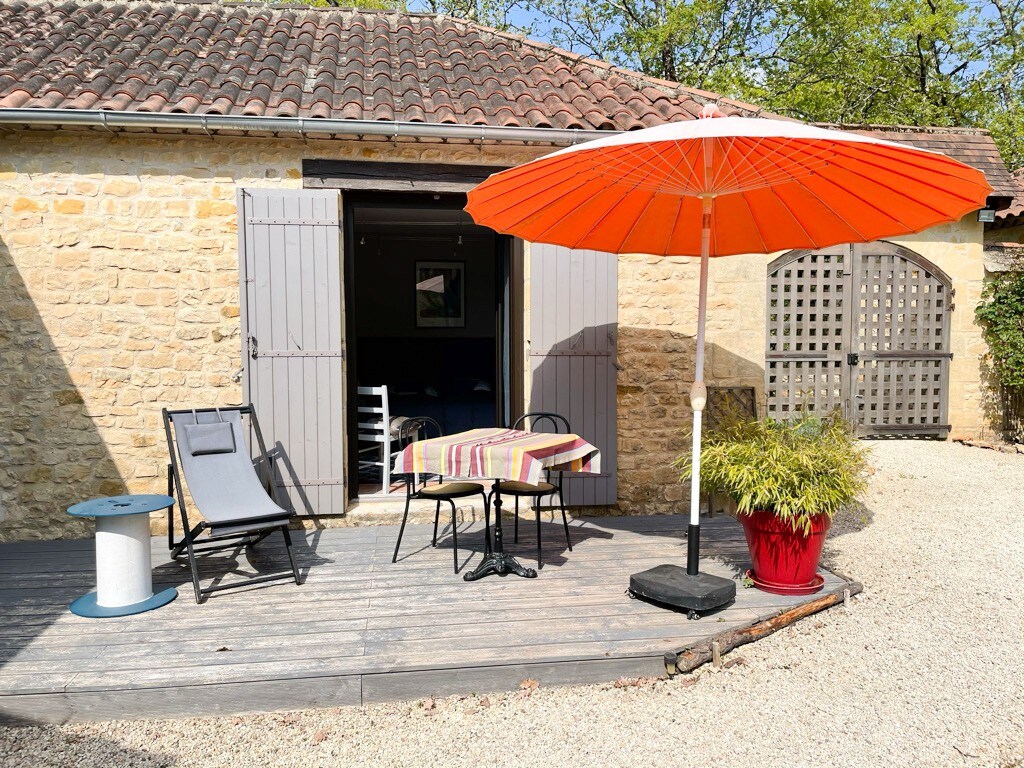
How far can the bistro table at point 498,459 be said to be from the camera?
3449 mm

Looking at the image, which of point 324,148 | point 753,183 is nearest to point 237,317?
point 324,148

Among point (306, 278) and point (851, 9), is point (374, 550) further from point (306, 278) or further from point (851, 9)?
point (851, 9)

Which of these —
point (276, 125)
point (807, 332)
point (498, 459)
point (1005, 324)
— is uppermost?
point (276, 125)

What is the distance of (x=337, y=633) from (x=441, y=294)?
28.0 ft

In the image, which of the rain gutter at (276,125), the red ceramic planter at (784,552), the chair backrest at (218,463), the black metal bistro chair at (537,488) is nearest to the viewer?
the red ceramic planter at (784,552)

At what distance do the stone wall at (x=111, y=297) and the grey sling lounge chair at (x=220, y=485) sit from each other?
621 millimetres

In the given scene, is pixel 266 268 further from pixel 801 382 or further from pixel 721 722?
pixel 801 382

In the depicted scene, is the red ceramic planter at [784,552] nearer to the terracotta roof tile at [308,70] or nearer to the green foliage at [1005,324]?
the terracotta roof tile at [308,70]

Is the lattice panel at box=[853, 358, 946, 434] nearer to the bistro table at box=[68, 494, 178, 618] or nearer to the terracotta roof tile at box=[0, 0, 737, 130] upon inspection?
the terracotta roof tile at box=[0, 0, 737, 130]

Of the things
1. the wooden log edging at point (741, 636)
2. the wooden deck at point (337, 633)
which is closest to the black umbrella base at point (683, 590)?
the wooden deck at point (337, 633)

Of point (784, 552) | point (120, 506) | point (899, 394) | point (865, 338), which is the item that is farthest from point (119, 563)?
point (899, 394)

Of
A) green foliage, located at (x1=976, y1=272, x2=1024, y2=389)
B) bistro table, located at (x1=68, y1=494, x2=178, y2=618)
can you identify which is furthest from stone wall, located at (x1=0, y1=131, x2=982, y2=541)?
green foliage, located at (x1=976, y1=272, x2=1024, y2=389)

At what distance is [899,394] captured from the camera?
9.02 metres

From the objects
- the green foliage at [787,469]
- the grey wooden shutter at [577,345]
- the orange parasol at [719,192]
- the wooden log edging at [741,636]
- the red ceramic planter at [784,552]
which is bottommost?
the wooden log edging at [741,636]
